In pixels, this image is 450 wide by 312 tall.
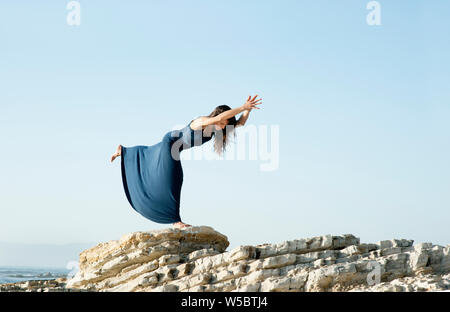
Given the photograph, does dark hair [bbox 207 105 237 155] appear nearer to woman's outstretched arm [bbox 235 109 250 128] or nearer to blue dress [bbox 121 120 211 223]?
woman's outstretched arm [bbox 235 109 250 128]

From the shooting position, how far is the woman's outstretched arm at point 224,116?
38.3 ft

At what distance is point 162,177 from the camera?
12469 millimetres

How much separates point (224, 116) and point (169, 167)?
5.62ft

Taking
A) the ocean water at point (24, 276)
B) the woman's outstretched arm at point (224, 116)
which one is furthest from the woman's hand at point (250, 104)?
the ocean water at point (24, 276)

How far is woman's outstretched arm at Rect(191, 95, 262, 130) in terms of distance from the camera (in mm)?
11672

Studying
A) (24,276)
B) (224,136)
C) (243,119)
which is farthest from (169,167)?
(24,276)

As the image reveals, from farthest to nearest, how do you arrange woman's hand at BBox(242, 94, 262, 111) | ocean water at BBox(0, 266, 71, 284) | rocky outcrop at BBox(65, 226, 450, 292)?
ocean water at BBox(0, 266, 71, 284), woman's hand at BBox(242, 94, 262, 111), rocky outcrop at BBox(65, 226, 450, 292)

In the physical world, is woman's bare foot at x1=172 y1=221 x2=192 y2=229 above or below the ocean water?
above

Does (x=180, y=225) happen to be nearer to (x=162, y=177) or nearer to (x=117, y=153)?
(x=162, y=177)

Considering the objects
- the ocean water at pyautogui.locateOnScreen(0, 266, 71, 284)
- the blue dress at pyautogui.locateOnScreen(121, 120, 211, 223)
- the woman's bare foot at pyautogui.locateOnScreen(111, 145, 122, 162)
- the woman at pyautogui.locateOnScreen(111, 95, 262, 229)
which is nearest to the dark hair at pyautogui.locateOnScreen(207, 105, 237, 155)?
the woman at pyautogui.locateOnScreen(111, 95, 262, 229)

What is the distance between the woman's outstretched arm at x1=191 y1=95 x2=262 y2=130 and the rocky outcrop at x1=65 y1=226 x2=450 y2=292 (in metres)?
2.22
